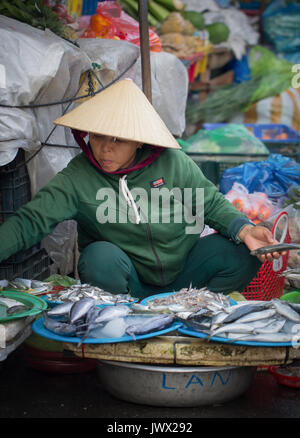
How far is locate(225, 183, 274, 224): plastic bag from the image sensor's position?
425cm

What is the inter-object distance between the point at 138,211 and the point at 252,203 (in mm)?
1730

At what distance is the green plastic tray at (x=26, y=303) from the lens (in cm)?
222

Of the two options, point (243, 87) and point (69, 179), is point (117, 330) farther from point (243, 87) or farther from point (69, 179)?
point (243, 87)

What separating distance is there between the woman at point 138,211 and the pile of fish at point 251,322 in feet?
1.27

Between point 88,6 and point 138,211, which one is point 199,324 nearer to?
point 138,211

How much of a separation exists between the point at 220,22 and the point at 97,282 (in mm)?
5649

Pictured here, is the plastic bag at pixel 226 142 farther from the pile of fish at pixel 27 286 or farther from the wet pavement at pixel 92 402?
the wet pavement at pixel 92 402

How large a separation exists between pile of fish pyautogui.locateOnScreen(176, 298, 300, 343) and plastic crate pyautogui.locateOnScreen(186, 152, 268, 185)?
2768mm

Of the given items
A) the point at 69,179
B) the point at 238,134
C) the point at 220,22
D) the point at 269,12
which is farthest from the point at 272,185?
the point at 269,12

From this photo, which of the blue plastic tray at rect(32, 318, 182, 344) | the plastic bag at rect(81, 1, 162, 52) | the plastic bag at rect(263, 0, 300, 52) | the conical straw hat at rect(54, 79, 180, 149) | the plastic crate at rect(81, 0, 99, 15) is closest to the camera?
the blue plastic tray at rect(32, 318, 182, 344)

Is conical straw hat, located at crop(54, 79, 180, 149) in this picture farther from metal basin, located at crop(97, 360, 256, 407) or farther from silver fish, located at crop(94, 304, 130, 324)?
metal basin, located at crop(97, 360, 256, 407)

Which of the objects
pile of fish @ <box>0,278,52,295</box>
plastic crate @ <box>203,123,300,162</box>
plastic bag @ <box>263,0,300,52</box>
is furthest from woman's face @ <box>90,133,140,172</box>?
plastic bag @ <box>263,0,300,52</box>

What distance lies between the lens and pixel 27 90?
287 cm


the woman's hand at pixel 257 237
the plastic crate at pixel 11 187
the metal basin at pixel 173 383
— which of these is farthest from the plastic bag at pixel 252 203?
the metal basin at pixel 173 383
